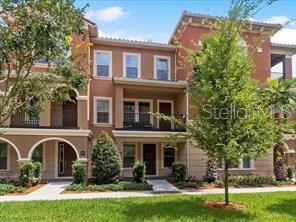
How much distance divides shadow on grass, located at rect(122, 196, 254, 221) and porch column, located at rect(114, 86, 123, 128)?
9407 mm

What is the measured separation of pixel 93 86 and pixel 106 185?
8072 millimetres

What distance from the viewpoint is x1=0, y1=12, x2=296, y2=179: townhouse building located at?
65.8 ft

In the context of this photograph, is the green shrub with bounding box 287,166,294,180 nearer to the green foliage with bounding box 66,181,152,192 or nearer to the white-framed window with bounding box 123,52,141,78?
the green foliage with bounding box 66,181,152,192

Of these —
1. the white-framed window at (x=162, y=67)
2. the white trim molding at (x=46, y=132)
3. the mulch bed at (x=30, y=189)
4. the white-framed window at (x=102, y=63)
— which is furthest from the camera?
the white-framed window at (x=162, y=67)

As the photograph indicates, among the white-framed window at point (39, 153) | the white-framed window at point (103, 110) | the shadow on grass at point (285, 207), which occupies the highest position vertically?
the white-framed window at point (103, 110)

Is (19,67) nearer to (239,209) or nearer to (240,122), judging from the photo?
(240,122)

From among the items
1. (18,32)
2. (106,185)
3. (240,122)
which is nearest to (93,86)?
(106,185)

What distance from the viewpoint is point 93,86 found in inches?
888

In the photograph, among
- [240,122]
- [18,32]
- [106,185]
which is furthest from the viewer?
[106,185]

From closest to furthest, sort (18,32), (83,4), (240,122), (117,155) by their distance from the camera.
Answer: (18,32) < (83,4) < (240,122) < (117,155)

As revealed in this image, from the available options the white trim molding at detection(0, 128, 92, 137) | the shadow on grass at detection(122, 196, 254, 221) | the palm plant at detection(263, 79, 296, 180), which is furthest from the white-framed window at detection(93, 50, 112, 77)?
the shadow on grass at detection(122, 196, 254, 221)

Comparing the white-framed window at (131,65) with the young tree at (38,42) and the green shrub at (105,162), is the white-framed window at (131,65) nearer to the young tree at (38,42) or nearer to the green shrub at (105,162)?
the green shrub at (105,162)

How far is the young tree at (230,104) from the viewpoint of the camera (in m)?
11.1

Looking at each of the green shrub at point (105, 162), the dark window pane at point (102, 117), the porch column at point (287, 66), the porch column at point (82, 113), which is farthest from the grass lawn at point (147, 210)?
the porch column at point (287, 66)
